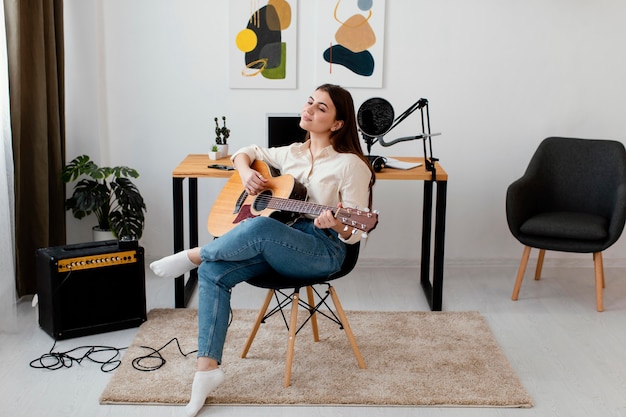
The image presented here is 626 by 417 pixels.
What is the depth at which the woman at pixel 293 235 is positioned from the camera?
8.76 ft

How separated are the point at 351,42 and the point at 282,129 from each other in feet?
2.51

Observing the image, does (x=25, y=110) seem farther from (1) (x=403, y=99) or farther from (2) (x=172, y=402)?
(1) (x=403, y=99)

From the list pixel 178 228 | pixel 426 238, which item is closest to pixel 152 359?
pixel 178 228

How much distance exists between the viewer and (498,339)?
3314 millimetres

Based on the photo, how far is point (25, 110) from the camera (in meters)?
3.52

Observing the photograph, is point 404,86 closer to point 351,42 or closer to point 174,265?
point 351,42


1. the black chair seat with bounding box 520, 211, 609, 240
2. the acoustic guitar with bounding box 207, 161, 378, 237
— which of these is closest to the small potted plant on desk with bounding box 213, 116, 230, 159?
the acoustic guitar with bounding box 207, 161, 378, 237

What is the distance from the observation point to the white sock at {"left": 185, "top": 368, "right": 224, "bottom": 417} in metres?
2.61

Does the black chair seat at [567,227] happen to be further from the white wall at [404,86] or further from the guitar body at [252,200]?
A: the guitar body at [252,200]

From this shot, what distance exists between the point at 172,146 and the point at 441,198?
1519mm

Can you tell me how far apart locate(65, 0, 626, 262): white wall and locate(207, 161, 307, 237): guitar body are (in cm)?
110

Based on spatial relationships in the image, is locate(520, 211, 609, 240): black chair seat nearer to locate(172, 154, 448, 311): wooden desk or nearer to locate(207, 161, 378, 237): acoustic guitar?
locate(172, 154, 448, 311): wooden desk

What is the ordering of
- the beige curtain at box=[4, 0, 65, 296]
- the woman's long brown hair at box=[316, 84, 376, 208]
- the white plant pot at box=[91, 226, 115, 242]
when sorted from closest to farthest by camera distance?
the woman's long brown hair at box=[316, 84, 376, 208] < the beige curtain at box=[4, 0, 65, 296] < the white plant pot at box=[91, 226, 115, 242]

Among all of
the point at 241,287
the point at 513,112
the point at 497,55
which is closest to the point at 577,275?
the point at 513,112
